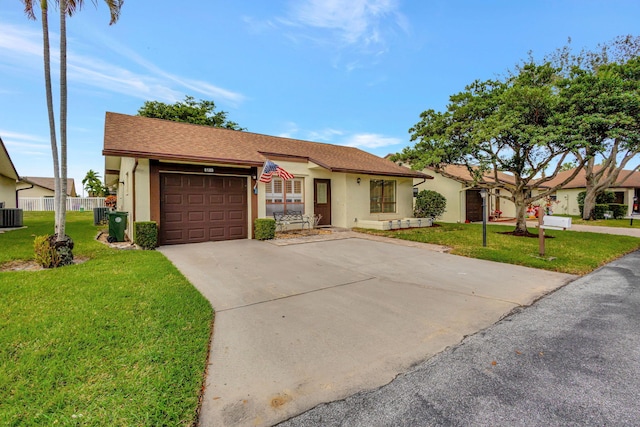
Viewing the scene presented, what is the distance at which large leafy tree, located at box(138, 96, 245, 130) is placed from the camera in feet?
85.3

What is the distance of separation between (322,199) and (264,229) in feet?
14.0

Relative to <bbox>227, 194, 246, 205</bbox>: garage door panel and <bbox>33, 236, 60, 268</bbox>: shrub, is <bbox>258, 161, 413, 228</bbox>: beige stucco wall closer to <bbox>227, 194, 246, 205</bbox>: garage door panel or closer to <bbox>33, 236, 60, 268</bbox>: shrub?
<bbox>227, 194, 246, 205</bbox>: garage door panel

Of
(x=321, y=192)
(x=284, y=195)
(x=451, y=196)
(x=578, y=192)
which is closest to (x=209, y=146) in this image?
(x=284, y=195)

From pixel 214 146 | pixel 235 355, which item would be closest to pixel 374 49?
pixel 214 146

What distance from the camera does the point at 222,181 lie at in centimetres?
1036

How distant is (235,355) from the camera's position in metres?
3.02

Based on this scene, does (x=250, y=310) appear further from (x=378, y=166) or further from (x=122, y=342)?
(x=378, y=166)

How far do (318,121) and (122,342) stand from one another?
19.5m

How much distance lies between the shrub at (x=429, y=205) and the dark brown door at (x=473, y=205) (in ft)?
14.1

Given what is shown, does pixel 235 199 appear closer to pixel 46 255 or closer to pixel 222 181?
pixel 222 181

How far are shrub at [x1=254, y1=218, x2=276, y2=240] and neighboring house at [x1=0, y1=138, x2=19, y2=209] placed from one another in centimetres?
1202

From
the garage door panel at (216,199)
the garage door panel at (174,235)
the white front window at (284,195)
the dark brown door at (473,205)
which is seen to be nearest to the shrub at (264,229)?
the garage door panel at (216,199)

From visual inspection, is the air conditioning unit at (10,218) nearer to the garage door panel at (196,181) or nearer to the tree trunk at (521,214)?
the garage door panel at (196,181)

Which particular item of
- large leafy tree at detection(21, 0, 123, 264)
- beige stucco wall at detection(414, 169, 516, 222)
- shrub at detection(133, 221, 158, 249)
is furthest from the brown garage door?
beige stucco wall at detection(414, 169, 516, 222)
